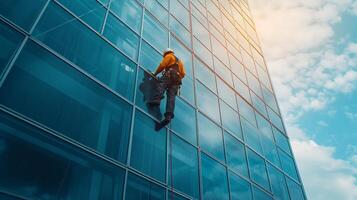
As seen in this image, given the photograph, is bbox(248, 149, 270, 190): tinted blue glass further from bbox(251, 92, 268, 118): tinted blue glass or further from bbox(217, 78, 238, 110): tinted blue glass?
bbox(251, 92, 268, 118): tinted blue glass

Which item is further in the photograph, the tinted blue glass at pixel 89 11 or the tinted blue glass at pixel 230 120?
the tinted blue glass at pixel 230 120

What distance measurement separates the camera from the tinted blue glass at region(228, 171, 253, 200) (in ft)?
30.6

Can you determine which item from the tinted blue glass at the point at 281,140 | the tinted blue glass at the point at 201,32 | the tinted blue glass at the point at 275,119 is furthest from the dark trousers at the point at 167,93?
the tinted blue glass at the point at 275,119

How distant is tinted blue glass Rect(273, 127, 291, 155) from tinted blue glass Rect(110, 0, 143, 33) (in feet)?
27.5

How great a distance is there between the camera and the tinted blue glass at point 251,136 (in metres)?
11.9

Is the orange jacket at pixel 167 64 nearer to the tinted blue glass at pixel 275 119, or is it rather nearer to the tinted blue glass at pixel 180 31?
the tinted blue glass at pixel 180 31

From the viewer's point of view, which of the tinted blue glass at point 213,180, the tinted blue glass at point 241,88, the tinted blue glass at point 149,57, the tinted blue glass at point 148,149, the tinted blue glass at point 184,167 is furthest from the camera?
the tinted blue glass at point 241,88

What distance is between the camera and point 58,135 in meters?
5.32

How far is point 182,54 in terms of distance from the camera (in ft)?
37.1

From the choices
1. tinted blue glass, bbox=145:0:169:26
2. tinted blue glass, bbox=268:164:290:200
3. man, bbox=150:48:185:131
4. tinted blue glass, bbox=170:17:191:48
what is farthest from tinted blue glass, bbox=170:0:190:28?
tinted blue glass, bbox=268:164:290:200

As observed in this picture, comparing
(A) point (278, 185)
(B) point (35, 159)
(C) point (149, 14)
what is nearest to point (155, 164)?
(B) point (35, 159)

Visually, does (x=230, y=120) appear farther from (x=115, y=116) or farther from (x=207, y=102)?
(x=115, y=116)

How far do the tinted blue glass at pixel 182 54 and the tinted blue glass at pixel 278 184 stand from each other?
15.9 feet

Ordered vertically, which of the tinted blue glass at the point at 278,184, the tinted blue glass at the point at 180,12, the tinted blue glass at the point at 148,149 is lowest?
the tinted blue glass at the point at 148,149
